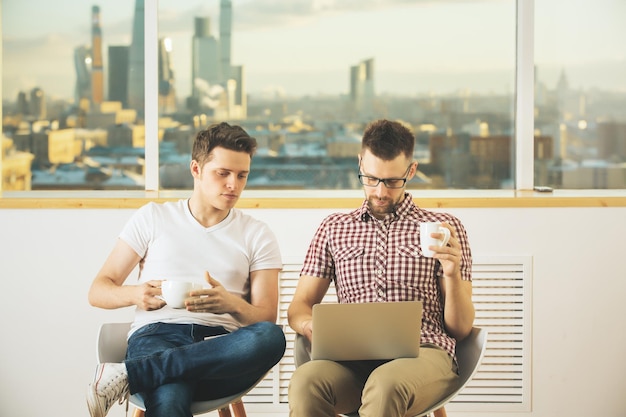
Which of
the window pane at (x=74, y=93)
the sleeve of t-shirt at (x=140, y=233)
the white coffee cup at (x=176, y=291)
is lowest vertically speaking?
the white coffee cup at (x=176, y=291)

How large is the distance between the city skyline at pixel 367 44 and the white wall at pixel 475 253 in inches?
27.3

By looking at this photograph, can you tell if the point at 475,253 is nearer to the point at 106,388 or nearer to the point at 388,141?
the point at 388,141

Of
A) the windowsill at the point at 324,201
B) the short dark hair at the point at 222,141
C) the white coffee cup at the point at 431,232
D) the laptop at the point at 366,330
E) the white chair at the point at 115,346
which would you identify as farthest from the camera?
the windowsill at the point at 324,201

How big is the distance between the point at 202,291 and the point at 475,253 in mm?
1424

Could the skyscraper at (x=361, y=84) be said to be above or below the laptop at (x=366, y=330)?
above

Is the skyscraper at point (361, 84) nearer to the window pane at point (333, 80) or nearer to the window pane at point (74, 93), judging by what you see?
the window pane at point (333, 80)

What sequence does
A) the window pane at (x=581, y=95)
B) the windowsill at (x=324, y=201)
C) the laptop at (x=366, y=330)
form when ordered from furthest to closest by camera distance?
the window pane at (x=581, y=95), the windowsill at (x=324, y=201), the laptop at (x=366, y=330)

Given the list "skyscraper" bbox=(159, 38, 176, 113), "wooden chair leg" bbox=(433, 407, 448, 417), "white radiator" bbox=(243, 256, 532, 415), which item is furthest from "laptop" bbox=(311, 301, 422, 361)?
"skyscraper" bbox=(159, 38, 176, 113)

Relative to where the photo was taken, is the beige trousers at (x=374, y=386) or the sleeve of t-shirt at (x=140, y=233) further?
the sleeve of t-shirt at (x=140, y=233)

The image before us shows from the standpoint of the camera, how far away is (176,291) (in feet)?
7.40

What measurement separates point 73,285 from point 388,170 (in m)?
1.55

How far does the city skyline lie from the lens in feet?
12.2

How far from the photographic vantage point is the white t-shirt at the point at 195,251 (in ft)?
8.33

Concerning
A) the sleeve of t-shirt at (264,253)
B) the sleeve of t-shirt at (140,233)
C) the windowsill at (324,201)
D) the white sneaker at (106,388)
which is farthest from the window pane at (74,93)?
the white sneaker at (106,388)
